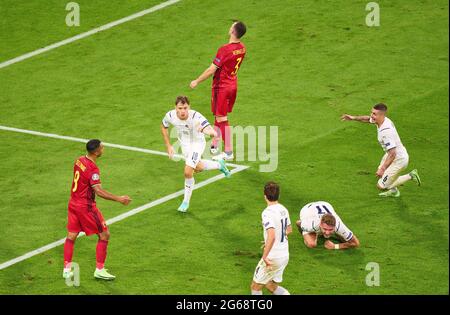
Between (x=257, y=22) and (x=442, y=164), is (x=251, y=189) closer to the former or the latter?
(x=442, y=164)

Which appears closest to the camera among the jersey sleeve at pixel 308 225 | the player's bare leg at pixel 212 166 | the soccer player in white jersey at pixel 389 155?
the jersey sleeve at pixel 308 225

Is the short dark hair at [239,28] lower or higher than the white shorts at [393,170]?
higher

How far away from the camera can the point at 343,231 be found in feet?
55.2

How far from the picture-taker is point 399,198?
1909 centimetres

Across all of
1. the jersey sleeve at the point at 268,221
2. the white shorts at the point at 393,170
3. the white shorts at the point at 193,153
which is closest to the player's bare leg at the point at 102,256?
the jersey sleeve at the point at 268,221

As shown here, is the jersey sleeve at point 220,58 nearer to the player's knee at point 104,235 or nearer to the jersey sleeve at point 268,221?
the player's knee at point 104,235

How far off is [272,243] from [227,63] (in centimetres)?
678

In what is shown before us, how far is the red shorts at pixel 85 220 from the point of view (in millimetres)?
15570

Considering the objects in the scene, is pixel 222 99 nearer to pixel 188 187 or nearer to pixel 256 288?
pixel 188 187

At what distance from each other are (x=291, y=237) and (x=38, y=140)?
716 cm

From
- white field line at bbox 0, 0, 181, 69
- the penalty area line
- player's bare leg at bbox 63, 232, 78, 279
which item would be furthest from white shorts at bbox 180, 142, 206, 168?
white field line at bbox 0, 0, 181, 69

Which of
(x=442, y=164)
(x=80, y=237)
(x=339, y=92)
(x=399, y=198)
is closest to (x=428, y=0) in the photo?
(x=339, y=92)

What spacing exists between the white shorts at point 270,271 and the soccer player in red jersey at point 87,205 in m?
2.30

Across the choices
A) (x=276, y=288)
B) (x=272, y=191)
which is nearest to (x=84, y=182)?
(x=272, y=191)
